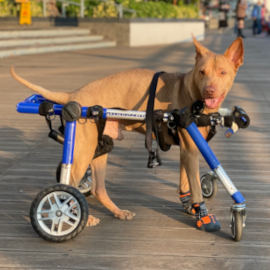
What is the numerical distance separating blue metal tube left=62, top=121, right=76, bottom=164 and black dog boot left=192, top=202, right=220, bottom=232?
3.42 feet

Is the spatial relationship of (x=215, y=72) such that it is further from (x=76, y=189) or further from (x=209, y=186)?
(x=209, y=186)

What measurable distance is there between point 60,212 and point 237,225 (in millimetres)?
1251

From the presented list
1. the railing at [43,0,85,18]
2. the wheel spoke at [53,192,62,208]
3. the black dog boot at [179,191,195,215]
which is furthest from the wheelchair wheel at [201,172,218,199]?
the railing at [43,0,85,18]

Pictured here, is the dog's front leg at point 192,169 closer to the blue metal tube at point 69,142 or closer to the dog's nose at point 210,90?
the dog's nose at point 210,90

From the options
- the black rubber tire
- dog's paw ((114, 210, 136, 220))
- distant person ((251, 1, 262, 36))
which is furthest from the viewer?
distant person ((251, 1, 262, 36))

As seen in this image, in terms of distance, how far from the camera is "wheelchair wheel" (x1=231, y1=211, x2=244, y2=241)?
14.3 feet

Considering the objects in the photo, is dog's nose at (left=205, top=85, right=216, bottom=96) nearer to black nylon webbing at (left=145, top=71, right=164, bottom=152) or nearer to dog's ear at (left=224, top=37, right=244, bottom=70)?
dog's ear at (left=224, top=37, right=244, bottom=70)

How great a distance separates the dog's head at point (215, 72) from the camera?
4332 millimetres

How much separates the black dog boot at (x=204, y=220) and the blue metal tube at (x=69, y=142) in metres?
1.04

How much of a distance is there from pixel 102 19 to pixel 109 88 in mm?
23249

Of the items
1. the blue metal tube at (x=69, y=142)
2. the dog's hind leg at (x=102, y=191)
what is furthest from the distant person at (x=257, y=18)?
the blue metal tube at (x=69, y=142)

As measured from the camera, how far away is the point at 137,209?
5.22 meters

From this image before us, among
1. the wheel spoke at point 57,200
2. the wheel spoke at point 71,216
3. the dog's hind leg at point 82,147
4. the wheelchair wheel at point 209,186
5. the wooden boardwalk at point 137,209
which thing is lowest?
the wooden boardwalk at point 137,209

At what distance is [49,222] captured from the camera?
4742 millimetres
